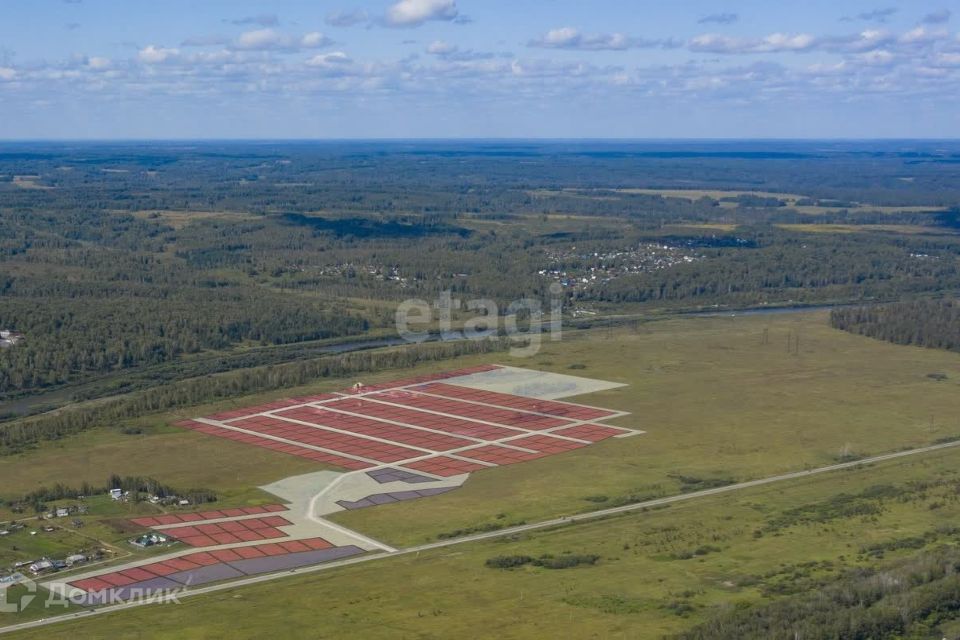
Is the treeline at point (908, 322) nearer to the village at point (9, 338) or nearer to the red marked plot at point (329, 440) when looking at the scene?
the red marked plot at point (329, 440)

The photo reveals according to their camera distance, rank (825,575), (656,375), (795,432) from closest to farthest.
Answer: (825,575), (795,432), (656,375)

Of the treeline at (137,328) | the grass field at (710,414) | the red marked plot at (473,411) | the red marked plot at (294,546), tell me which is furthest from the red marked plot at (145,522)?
the treeline at (137,328)

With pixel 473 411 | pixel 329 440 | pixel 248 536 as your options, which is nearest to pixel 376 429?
pixel 329 440

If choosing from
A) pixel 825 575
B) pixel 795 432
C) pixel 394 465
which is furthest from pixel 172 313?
pixel 825 575

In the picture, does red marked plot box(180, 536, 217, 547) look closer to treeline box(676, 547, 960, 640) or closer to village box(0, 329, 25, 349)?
treeline box(676, 547, 960, 640)

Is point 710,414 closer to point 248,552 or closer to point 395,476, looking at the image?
point 395,476

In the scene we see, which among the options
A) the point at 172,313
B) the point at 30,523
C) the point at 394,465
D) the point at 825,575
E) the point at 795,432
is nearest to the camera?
the point at 825,575

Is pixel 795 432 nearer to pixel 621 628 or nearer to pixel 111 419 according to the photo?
pixel 621 628
